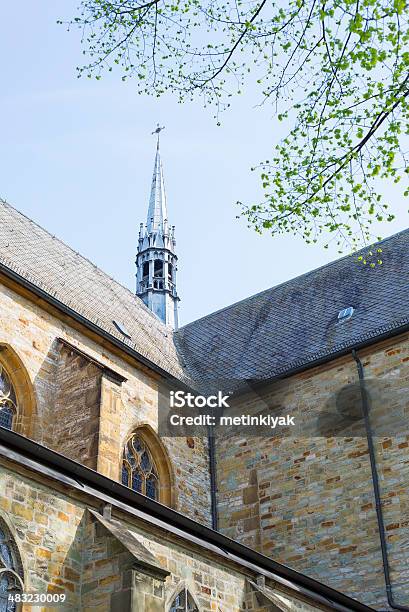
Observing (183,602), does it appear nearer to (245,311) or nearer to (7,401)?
(7,401)

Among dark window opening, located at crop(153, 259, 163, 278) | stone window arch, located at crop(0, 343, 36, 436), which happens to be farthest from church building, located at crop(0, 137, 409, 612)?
dark window opening, located at crop(153, 259, 163, 278)

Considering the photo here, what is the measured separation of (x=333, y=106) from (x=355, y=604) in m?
7.02

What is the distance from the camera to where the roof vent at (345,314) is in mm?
16797

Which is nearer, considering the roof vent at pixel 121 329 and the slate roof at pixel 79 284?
the slate roof at pixel 79 284

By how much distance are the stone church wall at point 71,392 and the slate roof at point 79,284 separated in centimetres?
57

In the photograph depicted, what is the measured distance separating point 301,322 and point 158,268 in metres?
13.3

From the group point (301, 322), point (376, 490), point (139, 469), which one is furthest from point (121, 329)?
point (376, 490)

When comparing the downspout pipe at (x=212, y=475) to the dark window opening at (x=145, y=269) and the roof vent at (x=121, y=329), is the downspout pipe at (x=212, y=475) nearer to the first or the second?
the roof vent at (x=121, y=329)

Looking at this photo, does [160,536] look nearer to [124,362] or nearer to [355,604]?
[355,604]

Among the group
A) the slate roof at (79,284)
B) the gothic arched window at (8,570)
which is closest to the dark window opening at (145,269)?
the slate roof at (79,284)

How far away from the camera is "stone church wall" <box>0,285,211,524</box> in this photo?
12.9 m

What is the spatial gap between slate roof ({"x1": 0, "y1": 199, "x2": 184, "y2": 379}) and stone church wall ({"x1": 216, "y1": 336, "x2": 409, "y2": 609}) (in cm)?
253

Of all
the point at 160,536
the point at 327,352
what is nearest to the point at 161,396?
the point at 327,352

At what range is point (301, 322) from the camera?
59.1 feet
